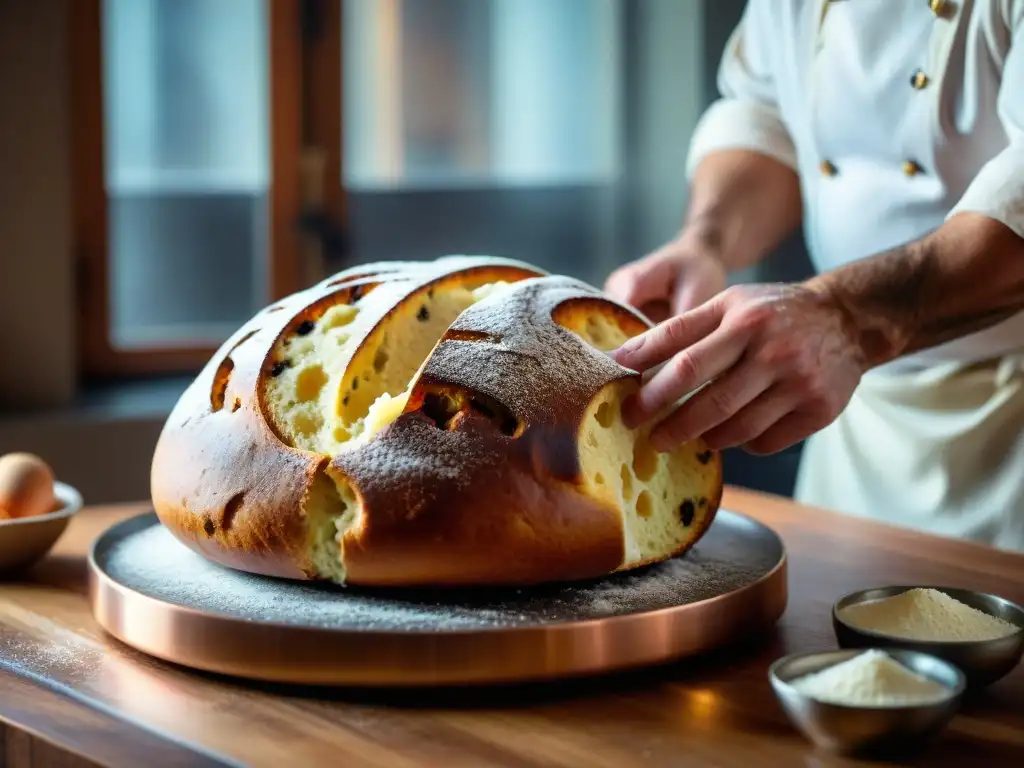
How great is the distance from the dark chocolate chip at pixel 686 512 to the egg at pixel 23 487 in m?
0.63

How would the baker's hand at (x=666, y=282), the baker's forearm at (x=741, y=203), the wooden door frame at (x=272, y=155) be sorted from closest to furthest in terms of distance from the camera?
the baker's hand at (x=666, y=282) < the baker's forearm at (x=741, y=203) < the wooden door frame at (x=272, y=155)

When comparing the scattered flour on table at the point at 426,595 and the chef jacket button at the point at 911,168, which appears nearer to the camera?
the scattered flour on table at the point at 426,595

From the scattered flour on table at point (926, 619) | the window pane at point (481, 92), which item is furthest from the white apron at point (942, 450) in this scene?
the window pane at point (481, 92)

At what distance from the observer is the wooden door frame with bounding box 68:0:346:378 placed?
285 centimetres

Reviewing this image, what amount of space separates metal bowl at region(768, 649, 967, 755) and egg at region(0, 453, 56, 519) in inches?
31.1

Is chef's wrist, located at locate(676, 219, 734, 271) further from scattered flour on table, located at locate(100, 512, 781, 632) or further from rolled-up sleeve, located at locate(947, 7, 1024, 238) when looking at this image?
scattered flour on table, located at locate(100, 512, 781, 632)

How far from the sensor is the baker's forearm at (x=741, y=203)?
1.79 m

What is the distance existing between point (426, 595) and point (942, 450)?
0.93m

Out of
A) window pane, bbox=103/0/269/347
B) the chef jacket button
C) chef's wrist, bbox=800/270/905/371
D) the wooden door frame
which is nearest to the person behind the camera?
chef's wrist, bbox=800/270/905/371

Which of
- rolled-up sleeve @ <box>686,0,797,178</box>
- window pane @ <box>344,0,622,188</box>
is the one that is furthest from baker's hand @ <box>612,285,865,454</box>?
window pane @ <box>344,0,622,188</box>

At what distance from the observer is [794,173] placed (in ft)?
6.35

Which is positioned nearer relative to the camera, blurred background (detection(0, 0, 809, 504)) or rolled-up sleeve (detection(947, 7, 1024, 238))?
rolled-up sleeve (detection(947, 7, 1024, 238))

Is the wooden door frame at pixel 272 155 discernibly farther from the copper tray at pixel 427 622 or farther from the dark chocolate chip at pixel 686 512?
the dark chocolate chip at pixel 686 512

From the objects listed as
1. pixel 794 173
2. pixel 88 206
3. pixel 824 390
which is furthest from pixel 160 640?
pixel 88 206
